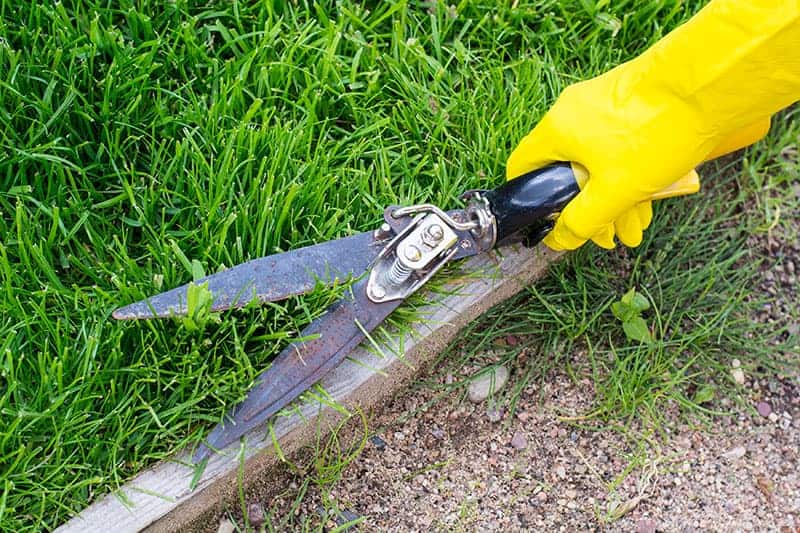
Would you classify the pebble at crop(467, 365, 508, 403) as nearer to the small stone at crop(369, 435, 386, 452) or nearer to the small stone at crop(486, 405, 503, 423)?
the small stone at crop(486, 405, 503, 423)

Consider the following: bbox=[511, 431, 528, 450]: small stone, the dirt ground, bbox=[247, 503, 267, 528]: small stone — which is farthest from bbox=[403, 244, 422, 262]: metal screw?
bbox=[247, 503, 267, 528]: small stone

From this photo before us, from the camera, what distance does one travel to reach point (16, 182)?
210 centimetres

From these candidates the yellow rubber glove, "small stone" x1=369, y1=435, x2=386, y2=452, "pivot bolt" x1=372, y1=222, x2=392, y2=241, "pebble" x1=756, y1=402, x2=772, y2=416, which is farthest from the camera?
"pebble" x1=756, y1=402, x2=772, y2=416

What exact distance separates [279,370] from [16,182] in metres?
0.74

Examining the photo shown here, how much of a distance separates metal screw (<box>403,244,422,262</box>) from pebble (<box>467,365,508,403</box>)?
475 millimetres

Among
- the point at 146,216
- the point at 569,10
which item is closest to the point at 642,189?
the point at 569,10

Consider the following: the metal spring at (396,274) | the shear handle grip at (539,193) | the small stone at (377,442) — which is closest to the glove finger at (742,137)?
the shear handle grip at (539,193)

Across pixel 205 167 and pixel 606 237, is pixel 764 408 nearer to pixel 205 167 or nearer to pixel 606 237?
pixel 606 237

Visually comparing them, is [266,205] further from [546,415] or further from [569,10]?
[569,10]

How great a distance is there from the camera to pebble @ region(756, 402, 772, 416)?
238 cm

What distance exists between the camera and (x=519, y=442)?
2.26 m

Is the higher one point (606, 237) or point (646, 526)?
point (606, 237)

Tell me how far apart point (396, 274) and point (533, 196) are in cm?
33

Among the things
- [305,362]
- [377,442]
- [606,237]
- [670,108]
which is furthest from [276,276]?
[670,108]
